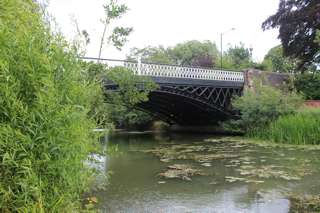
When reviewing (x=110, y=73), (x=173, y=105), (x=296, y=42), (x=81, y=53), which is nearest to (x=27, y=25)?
(x=81, y=53)

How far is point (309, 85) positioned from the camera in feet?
82.9

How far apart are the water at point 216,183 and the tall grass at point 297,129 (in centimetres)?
178

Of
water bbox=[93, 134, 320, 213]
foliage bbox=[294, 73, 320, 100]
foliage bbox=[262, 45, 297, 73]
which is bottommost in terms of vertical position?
water bbox=[93, 134, 320, 213]

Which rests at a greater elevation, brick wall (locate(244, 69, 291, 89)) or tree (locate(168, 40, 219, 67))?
tree (locate(168, 40, 219, 67))

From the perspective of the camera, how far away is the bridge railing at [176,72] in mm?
14342

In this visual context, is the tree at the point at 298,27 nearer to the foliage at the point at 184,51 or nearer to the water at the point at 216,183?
the water at the point at 216,183

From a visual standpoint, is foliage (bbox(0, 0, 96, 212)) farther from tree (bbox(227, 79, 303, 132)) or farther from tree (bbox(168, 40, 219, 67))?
tree (bbox(168, 40, 219, 67))

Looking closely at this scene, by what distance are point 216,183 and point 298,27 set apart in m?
16.6

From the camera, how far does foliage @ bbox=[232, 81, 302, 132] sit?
55.7 ft

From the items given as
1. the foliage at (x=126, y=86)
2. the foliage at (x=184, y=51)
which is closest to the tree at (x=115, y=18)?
the foliage at (x=126, y=86)

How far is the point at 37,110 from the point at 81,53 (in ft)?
3.15

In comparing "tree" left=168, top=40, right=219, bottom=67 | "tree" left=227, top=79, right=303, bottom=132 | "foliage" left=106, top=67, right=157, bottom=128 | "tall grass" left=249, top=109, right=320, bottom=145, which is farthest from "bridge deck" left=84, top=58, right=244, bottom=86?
"tree" left=168, top=40, right=219, bottom=67

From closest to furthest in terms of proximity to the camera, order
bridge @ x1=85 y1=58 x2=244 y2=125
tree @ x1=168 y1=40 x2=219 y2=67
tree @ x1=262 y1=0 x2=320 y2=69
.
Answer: bridge @ x1=85 y1=58 x2=244 y2=125 < tree @ x1=262 y1=0 x2=320 y2=69 < tree @ x1=168 y1=40 x2=219 y2=67

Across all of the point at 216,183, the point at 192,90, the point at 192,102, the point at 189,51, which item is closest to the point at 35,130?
the point at 216,183
